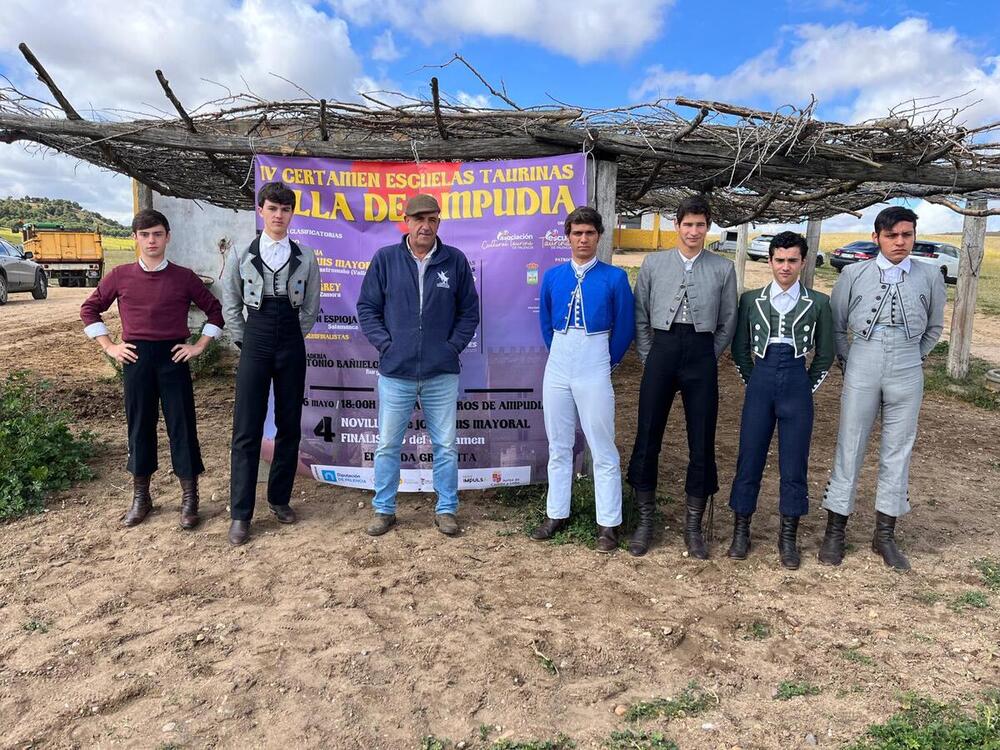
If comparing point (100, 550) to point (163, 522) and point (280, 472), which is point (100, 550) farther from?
point (280, 472)

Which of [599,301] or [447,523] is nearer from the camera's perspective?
[599,301]

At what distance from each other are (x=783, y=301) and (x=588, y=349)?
3.67 ft

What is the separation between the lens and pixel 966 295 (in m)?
9.62

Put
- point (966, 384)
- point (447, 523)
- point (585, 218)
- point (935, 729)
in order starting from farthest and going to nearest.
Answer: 1. point (966, 384)
2. point (447, 523)
3. point (585, 218)
4. point (935, 729)

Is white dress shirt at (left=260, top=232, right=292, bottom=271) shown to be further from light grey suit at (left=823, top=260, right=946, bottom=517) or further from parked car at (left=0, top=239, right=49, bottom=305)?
parked car at (left=0, top=239, right=49, bottom=305)

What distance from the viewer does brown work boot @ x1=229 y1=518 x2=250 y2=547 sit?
4246 millimetres

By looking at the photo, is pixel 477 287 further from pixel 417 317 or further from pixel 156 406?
pixel 156 406

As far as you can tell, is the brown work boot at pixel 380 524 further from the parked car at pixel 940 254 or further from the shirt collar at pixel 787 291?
the parked car at pixel 940 254

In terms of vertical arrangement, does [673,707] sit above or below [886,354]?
below

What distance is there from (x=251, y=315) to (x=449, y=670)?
93.8 inches

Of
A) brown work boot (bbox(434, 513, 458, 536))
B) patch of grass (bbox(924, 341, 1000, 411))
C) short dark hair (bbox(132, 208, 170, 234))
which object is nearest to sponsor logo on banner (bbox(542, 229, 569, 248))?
brown work boot (bbox(434, 513, 458, 536))

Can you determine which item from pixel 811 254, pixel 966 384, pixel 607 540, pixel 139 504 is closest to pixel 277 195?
pixel 139 504

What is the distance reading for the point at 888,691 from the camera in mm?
2902

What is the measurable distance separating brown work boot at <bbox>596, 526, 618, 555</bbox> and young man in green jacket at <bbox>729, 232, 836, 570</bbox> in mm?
817
